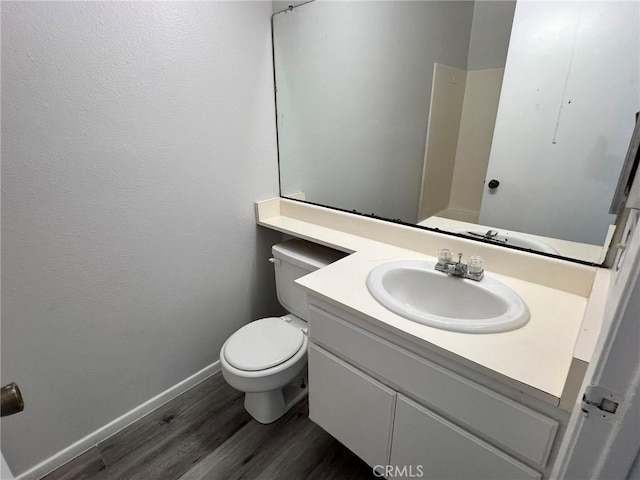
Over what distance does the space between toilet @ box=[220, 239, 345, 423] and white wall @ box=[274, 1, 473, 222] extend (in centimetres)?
40

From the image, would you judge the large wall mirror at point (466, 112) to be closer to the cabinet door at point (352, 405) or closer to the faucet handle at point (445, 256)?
the faucet handle at point (445, 256)

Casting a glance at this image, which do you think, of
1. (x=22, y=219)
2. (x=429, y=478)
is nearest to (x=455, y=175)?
(x=429, y=478)

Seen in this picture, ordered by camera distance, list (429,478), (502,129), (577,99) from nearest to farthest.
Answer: (429,478) → (577,99) → (502,129)

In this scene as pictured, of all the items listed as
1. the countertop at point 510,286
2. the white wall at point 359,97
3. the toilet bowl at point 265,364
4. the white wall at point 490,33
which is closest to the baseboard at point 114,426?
the toilet bowl at point 265,364

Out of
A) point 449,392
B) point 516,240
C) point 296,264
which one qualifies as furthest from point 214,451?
point 516,240

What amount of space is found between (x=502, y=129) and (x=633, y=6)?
1.52 ft

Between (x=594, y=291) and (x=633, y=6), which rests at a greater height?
(x=633, y=6)

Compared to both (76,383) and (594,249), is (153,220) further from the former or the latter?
(594,249)

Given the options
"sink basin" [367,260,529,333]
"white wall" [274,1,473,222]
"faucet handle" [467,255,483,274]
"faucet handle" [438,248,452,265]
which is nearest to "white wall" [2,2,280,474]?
"white wall" [274,1,473,222]

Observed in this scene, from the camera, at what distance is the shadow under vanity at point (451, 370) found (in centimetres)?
73

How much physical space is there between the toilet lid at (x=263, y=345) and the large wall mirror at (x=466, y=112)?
704 millimetres

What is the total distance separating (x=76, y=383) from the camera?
A: 131cm

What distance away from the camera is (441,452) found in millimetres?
922

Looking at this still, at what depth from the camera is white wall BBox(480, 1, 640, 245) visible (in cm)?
100
